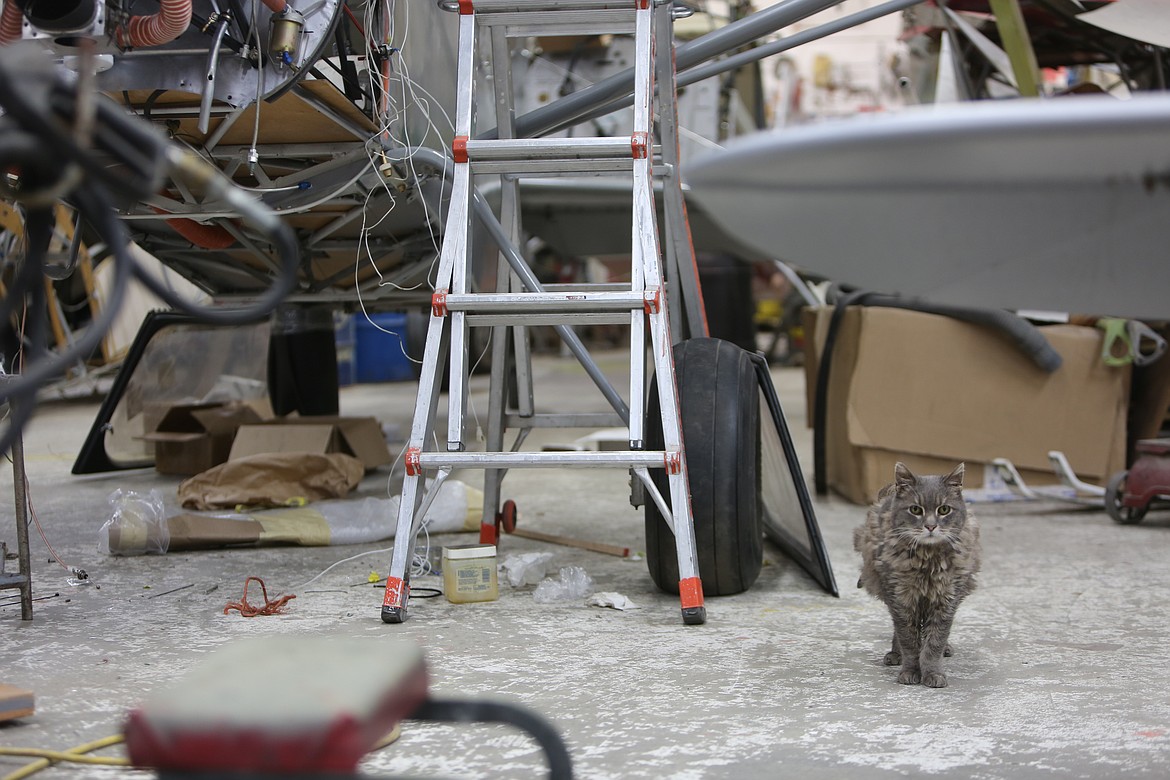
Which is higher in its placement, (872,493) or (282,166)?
(282,166)

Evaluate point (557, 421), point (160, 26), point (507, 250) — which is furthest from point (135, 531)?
point (160, 26)

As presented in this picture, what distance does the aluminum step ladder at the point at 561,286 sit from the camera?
99.7 inches

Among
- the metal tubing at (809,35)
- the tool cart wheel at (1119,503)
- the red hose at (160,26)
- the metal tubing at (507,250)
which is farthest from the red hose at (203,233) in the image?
the tool cart wheel at (1119,503)

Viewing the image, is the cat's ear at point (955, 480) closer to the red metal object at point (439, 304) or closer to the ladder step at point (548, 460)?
the ladder step at point (548, 460)

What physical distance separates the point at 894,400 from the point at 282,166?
7.90 ft

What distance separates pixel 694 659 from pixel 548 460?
580 millimetres

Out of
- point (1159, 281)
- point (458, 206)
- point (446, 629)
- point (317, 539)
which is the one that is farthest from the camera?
point (317, 539)

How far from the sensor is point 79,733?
5.92ft

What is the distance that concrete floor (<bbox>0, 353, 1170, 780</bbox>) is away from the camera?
172cm

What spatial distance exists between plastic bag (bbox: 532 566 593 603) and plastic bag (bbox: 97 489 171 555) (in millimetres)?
1313

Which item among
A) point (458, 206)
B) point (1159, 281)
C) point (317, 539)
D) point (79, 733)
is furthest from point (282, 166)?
point (1159, 281)

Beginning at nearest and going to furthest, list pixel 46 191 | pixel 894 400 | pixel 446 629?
pixel 46 191 < pixel 446 629 < pixel 894 400

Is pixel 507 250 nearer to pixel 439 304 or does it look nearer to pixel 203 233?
pixel 439 304

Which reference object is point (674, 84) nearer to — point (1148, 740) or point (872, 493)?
point (872, 493)
